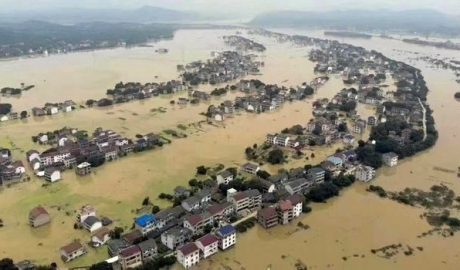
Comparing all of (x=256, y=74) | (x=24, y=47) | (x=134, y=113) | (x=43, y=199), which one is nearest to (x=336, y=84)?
(x=256, y=74)

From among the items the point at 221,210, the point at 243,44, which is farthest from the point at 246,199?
the point at 243,44

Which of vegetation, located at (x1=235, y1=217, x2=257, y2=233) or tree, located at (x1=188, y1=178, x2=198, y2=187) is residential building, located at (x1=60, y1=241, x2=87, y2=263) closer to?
vegetation, located at (x1=235, y1=217, x2=257, y2=233)

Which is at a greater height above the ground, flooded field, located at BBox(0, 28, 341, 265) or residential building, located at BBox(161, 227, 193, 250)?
residential building, located at BBox(161, 227, 193, 250)

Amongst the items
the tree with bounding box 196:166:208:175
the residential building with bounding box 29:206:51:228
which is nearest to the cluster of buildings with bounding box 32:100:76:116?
the tree with bounding box 196:166:208:175

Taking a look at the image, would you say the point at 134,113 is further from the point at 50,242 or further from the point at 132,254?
the point at 132,254

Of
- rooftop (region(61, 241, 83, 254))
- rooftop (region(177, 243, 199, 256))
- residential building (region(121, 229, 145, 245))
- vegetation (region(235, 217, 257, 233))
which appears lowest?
vegetation (region(235, 217, 257, 233))

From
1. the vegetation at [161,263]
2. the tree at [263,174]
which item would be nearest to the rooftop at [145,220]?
the vegetation at [161,263]

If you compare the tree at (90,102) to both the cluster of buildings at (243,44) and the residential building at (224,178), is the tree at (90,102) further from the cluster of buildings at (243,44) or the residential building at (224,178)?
the cluster of buildings at (243,44)
